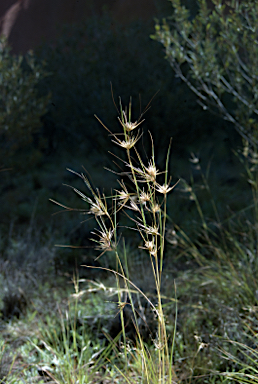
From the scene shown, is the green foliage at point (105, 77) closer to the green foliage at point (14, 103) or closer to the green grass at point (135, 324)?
the green foliage at point (14, 103)

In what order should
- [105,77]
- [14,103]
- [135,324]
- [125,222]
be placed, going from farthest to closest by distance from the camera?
[105,77] → [125,222] → [14,103] → [135,324]

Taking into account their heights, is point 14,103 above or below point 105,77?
above

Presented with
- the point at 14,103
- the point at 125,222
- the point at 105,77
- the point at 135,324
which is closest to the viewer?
the point at 135,324

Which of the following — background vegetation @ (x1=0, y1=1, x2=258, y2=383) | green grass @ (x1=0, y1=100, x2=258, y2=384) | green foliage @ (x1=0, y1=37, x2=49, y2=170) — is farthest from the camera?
green foliage @ (x1=0, y1=37, x2=49, y2=170)

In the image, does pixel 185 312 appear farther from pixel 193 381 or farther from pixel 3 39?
pixel 3 39

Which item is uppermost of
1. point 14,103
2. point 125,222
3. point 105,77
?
point 14,103

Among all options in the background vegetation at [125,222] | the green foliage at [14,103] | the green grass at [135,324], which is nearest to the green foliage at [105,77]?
the background vegetation at [125,222]

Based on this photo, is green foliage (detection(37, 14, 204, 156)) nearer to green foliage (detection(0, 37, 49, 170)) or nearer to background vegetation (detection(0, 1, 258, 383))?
background vegetation (detection(0, 1, 258, 383))

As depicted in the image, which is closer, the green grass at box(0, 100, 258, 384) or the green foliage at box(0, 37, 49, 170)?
the green grass at box(0, 100, 258, 384)

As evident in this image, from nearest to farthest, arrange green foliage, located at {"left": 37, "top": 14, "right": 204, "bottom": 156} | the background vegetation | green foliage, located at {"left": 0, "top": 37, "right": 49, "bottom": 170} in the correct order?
the background vegetation
green foliage, located at {"left": 0, "top": 37, "right": 49, "bottom": 170}
green foliage, located at {"left": 37, "top": 14, "right": 204, "bottom": 156}

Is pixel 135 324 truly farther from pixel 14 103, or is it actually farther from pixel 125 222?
pixel 14 103

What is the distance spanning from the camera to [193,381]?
2.17m

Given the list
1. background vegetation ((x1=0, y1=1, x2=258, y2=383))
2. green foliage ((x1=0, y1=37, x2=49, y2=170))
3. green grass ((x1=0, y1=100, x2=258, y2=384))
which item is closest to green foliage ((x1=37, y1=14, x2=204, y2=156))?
background vegetation ((x1=0, y1=1, x2=258, y2=383))

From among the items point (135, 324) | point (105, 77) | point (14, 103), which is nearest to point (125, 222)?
point (14, 103)
